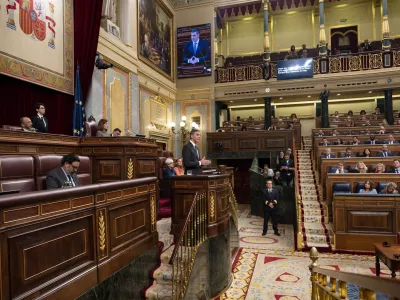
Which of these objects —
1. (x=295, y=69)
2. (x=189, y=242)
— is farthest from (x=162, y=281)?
(x=295, y=69)

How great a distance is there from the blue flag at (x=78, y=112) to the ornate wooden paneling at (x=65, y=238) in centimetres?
400

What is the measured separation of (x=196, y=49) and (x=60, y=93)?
27.7ft

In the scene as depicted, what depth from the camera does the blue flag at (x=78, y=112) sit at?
263 inches

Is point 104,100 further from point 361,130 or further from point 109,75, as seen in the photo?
point 361,130

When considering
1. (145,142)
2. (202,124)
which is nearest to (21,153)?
(145,142)

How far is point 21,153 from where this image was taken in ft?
14.2

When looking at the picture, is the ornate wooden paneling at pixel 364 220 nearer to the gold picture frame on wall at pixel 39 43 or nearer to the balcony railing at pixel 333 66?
the gold picture frame on wall at pixel 39 43

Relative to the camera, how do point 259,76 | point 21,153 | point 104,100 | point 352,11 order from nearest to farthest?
point 21,153 < point 104,100 < point 259,76 < point 352,11

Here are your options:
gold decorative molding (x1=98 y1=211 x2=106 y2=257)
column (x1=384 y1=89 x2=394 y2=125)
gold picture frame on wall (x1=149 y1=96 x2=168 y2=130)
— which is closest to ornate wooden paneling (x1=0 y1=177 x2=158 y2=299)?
gold decorative molding (x1=98 y1=211 x2=106 y2=257)

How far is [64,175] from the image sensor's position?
367 centimetres

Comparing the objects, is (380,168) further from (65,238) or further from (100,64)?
(65,238)

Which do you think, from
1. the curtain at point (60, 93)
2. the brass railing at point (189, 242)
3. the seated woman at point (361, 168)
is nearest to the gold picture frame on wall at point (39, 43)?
the curtain at point (60, 93)

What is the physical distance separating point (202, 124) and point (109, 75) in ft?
20.3

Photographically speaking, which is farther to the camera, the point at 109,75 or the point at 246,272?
the point at 109,75
